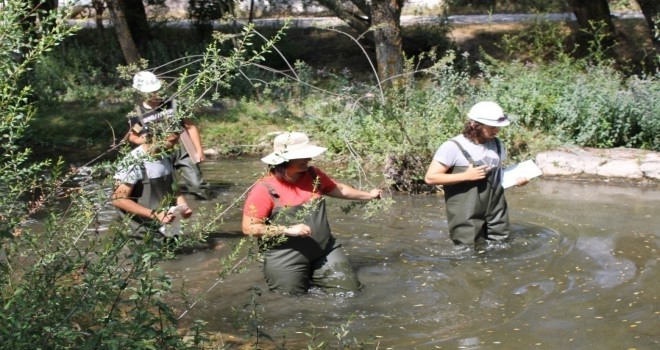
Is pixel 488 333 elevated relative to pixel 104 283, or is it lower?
lower

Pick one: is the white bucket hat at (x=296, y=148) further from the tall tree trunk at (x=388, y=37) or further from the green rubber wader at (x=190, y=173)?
the tall tree trunk at (x=388, y=37)

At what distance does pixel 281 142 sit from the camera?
719 centimetres

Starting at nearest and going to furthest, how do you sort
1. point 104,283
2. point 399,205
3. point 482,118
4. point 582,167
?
point 104,283, point 482,118, point 399,205, point 582,167

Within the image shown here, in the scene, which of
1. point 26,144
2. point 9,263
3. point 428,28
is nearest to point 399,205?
point 9,263

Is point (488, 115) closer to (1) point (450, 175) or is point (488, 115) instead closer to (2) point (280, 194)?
(1) point (450, 175)

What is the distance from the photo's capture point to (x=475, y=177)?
8.59 m

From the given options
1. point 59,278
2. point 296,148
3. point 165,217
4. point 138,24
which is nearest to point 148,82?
point 296,148

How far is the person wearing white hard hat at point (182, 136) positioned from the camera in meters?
9.71

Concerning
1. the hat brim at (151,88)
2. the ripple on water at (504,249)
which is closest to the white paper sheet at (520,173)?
the ripple on water at (504,249)

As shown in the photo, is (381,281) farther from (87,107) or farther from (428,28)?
(428,28)

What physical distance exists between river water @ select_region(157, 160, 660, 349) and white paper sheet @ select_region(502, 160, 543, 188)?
0.73 meters

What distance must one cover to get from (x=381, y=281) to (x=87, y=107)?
11.6 metres

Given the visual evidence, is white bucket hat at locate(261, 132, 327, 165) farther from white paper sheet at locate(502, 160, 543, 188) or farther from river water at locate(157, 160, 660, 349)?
white paper sheet at locate(502, 160, 543, 188)

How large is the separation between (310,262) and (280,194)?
72cm
